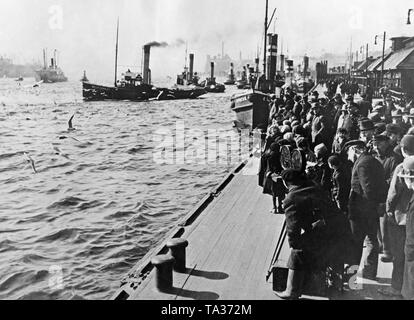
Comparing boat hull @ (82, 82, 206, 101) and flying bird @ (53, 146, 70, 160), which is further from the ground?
boat hull @ (82, 82, 206, 101)

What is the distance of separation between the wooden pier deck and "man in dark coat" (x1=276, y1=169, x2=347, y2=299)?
60 centimetres

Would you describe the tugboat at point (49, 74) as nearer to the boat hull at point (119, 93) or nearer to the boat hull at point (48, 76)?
the boat hull at point (48, 76)

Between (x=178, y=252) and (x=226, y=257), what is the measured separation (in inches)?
32.9

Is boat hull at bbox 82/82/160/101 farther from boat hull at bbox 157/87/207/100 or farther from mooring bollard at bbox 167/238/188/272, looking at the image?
mooring bollard at bbox 167/238/188/272

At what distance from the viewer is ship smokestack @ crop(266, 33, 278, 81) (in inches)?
1211

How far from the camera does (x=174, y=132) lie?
31047 millimetres

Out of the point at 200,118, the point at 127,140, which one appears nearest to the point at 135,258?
the point at 127,140

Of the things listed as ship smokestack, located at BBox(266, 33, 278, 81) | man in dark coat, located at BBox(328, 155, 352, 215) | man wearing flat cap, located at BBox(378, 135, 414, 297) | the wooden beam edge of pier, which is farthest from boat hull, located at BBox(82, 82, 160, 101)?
man wearing flat cap, located at BBox(378, 135, 414, 297)

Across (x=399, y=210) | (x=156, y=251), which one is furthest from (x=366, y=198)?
(x=156, y=251)

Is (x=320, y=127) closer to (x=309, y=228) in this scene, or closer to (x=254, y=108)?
(x=309, y=228)

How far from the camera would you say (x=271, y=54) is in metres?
31.3

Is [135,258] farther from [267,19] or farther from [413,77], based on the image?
[267,19]

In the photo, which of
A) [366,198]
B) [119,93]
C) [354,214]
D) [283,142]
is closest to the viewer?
[366,198]
